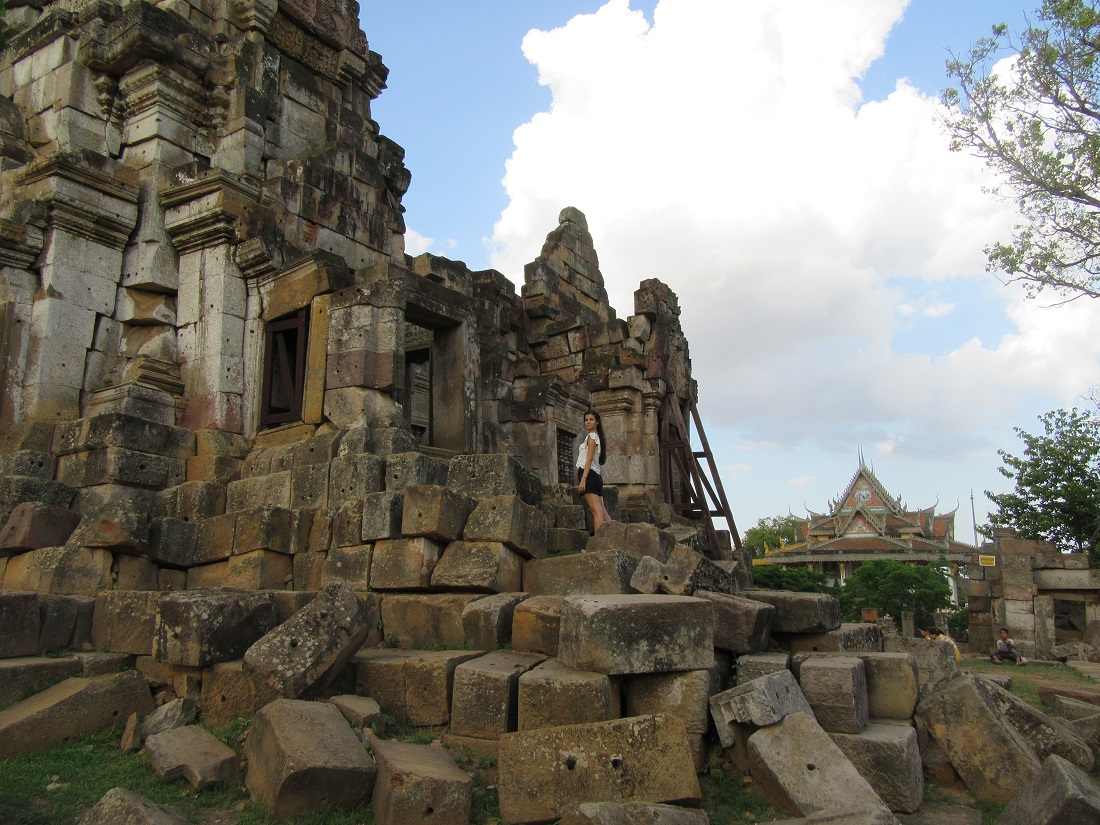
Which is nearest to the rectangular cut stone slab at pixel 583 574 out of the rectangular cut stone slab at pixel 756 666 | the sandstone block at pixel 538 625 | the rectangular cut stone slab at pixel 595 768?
the sandstone block at pixel 538 625

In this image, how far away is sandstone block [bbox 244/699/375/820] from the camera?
4074 mm

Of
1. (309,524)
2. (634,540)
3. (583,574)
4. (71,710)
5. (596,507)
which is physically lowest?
(71,710)

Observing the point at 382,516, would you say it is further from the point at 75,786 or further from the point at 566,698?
the point at 75,786

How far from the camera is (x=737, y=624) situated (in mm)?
5680

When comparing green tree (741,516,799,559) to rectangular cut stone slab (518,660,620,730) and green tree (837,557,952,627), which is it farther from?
rectangular cut stone slab (518,660,620,730)

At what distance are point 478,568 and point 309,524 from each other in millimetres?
1788

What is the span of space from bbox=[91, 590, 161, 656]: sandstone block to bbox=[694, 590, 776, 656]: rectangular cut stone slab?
3845 millimetres

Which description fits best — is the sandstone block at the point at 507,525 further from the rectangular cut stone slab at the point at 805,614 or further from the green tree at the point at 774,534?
the green tree at the point at 774,534

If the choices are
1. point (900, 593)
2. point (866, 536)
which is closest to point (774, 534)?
point (866, 536)

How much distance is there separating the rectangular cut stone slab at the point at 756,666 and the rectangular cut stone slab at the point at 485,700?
4.53 ft

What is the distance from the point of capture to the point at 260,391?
898 centimetres

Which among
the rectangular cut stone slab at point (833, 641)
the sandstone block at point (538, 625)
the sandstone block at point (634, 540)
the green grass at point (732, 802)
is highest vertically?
the sandstone block at point (634, 540)

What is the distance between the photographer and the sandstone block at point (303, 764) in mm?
4074

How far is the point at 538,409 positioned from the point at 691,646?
8.96 m
